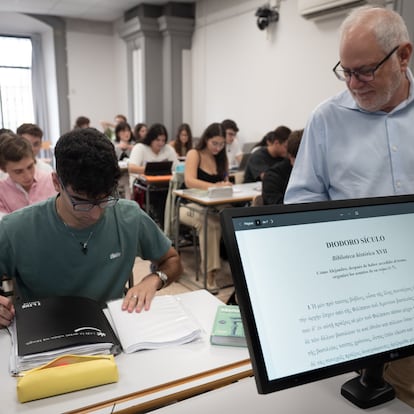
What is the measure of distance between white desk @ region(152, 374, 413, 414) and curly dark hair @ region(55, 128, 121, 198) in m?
0.63

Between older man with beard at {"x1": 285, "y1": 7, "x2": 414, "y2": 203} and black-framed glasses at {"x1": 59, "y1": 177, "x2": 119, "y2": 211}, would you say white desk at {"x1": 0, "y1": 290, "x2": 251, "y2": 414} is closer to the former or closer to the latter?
black-framed glasses at {"x1": 59, "y1": 177, "x2": 119, "y2": 211}

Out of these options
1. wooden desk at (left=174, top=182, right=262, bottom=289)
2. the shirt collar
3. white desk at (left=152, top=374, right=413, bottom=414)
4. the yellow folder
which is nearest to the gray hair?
the shirt collar

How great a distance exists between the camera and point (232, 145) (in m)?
5.88

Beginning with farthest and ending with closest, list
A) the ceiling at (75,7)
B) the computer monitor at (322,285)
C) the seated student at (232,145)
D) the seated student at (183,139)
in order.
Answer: the ceiling at (75,7), the seated student at (183,139), the seated student at (232,145), the computer monitor at (322,285)

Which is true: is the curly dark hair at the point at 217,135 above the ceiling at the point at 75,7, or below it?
below

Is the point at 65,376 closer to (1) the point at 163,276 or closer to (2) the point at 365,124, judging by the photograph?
(1) the point at 163,276

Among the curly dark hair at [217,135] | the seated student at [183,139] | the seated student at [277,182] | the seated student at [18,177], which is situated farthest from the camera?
the seated student at [183,139]

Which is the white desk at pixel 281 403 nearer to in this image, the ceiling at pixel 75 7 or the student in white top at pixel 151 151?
the student in white top at pixel 151 151

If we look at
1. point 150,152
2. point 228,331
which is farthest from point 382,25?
point 150,152

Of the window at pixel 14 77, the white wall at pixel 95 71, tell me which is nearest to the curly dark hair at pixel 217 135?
the white wall at pixel 95 71

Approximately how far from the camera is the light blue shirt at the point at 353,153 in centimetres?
130

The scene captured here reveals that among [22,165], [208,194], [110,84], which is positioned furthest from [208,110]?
[22,165]

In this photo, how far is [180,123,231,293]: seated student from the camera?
3.43m

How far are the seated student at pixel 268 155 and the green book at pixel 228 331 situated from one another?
2799mm
